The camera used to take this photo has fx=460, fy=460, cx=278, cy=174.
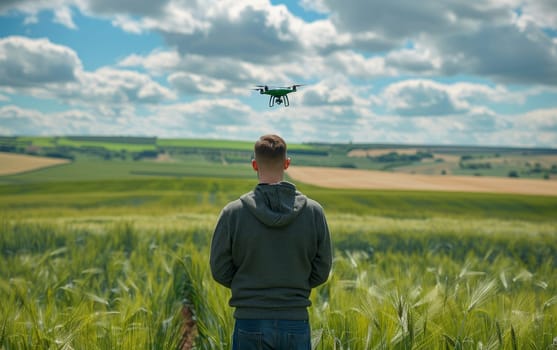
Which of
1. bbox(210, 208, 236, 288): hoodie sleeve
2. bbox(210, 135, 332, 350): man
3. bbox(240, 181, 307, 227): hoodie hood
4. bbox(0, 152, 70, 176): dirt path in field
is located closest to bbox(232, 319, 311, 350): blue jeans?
bbox(210, 135, 332, 350): man

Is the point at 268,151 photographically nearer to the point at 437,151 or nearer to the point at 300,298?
the point at 300,298

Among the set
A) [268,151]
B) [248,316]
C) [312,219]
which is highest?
[268,151]

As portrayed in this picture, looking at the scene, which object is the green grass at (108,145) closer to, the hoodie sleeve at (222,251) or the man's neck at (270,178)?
the hoodie sleeve at (222,251)

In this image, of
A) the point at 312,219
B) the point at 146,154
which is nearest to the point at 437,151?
the point at 146,154

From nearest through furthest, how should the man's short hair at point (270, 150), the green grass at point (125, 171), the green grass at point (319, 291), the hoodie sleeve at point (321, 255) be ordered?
the man's short hair at point (270, 150) → the hoodie sleeve at point (321, 255) → the green grass at point (319, 291) → the green grass at point (125, 171)

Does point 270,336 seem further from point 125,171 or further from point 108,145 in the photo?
point 108,145

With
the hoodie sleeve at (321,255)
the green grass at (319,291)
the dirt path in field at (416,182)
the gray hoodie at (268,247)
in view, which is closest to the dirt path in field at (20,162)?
the dirt path in field at (416,182)
